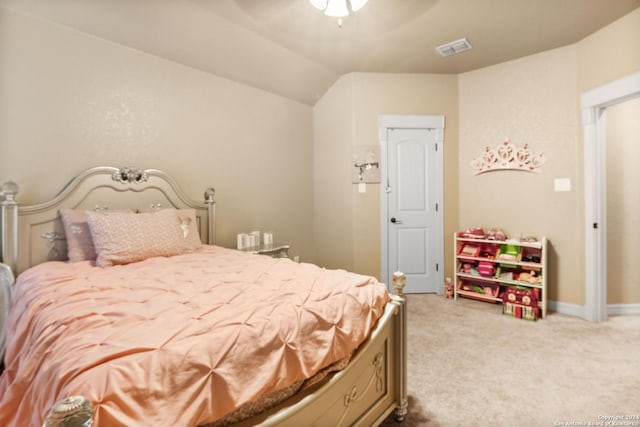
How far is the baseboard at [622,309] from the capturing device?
303 centimetres

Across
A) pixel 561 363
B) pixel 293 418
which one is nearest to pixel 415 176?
pixel 561 363

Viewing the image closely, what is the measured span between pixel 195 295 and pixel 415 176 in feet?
10.3

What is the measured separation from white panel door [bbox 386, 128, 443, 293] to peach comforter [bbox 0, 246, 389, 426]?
2.30 metres

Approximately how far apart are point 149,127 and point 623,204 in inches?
Answer: 182

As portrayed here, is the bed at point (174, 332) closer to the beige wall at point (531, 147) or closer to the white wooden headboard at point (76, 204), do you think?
the white wooden headboard at point (76, 204)

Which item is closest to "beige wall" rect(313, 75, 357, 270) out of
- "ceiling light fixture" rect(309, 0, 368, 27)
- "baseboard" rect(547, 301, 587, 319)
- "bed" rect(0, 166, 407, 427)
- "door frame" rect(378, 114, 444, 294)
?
"door frame" rect(378, 114, 444, 294)

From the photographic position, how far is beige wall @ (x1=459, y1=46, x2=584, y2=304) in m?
3.09

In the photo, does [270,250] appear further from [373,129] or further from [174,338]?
[174,338]

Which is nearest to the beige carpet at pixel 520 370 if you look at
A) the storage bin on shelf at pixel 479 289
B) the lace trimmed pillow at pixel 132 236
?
Result: the storage bin on shelf at pixel 479 289

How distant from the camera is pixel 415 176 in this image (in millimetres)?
3816

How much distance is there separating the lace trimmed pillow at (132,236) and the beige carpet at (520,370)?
71.4 inches

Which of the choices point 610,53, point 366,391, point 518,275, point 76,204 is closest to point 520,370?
point 366,391

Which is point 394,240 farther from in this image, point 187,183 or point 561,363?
point 187,183

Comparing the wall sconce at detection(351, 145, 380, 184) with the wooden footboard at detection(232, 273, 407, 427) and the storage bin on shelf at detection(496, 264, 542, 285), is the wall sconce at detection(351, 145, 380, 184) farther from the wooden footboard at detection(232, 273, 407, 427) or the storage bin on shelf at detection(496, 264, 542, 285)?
the wooden footboard at detection(232, 273, 407, 427)
